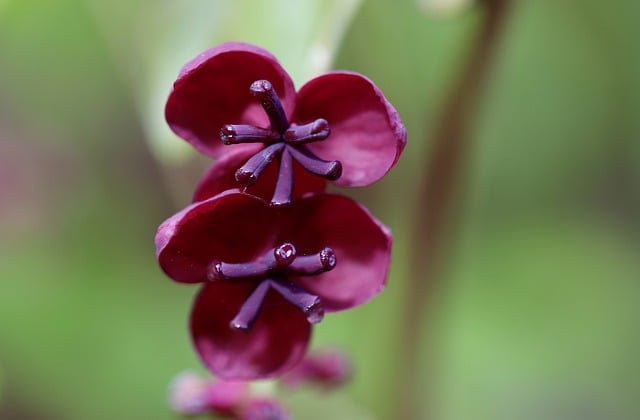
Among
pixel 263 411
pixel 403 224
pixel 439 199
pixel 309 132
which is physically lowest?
pixel 263 411

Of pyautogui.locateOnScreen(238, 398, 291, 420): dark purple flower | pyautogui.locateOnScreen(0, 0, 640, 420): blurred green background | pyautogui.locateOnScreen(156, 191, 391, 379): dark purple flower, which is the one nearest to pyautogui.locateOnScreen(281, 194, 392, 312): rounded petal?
pyautogui.locateOnScreen(156, 191, 391, 379): dark purple flower

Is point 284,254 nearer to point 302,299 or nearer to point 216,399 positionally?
point 302,299

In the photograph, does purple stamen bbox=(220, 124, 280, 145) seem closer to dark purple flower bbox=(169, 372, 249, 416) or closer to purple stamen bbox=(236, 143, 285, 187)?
purple stamen bbox=(236, 143, 285, 187)

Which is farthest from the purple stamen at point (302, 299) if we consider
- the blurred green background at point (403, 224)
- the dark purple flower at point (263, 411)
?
the blurred green background at point (403, 224)

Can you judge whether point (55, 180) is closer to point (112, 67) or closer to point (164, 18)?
point (112, 67)

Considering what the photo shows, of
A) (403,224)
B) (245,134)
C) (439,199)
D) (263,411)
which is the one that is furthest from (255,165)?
(403,224)
